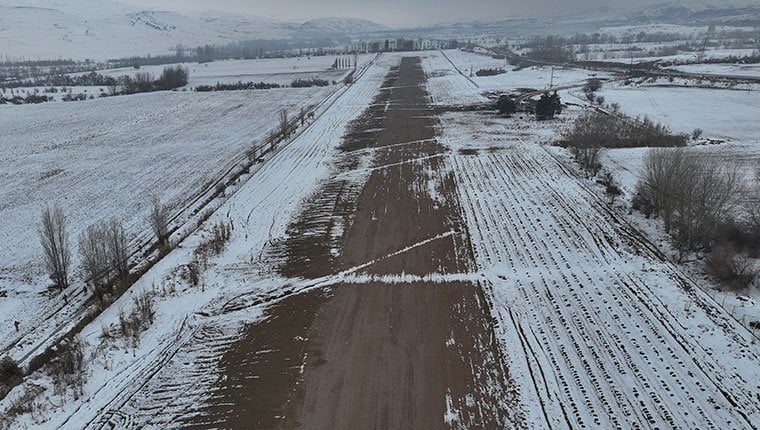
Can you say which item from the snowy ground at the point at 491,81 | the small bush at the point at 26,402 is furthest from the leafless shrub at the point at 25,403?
the snowy ground at the point at 491,81

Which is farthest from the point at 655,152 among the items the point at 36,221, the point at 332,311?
the point at 36,221

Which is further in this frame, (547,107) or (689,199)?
(547,107)

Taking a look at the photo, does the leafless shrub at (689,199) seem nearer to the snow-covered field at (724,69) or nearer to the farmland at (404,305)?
the farmland at (404,305)

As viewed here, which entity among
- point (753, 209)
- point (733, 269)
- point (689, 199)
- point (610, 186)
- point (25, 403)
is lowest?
point (25, 403)

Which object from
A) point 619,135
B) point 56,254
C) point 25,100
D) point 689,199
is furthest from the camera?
point 25,100

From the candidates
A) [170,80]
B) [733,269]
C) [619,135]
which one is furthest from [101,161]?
[170,80]

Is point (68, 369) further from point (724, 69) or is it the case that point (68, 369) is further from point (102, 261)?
point (724, 69)

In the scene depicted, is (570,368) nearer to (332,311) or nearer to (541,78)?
(332,311)

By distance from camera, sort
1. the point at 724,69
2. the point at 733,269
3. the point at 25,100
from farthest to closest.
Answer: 1. the point at 724,69
2. the point at 25,100
3. the point at 733,269

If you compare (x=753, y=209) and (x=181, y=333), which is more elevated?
(x=753, y=209)
